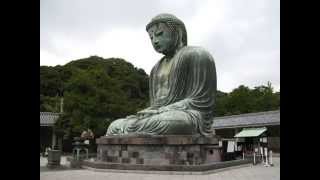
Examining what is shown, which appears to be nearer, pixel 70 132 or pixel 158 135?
pixel 158 135

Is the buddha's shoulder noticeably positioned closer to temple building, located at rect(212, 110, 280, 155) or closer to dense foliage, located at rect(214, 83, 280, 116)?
temple building, located at rect(212, 110, 280, 155)

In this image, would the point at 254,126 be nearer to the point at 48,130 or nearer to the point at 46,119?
the point at 46,119

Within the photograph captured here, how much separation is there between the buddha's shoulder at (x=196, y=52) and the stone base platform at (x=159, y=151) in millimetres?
2203

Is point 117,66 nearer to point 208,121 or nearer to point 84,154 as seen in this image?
point 84,154

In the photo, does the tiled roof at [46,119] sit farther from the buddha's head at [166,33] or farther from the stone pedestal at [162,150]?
A: the stone pedestal at [162,150]

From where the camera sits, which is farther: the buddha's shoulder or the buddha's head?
the buddha's head

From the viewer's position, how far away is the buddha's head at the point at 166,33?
1252 centimetres

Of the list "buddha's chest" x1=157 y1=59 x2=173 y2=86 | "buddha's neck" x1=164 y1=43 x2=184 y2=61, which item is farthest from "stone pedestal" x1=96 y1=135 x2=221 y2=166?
"buddha's neck" x1=164 y1=43 x2=184 y2=61

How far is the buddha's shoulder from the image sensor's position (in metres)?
12.0

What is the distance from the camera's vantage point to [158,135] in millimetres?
10586

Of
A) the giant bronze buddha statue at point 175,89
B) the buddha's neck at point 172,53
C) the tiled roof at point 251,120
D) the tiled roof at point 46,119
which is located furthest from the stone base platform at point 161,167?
the tiled roof at point 46,119
